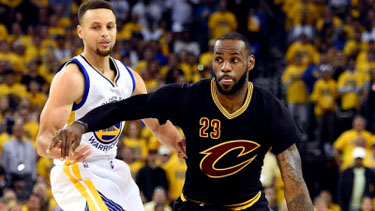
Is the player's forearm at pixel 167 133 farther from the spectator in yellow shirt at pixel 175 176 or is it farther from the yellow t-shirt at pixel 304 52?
the yellow t-shirt at pixel 304 52

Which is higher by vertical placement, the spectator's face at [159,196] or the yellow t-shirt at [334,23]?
the yellow t-shirt at [334,23]

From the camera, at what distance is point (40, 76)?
578 inches

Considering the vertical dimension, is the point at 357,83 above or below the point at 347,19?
below

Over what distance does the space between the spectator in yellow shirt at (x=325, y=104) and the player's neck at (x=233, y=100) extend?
9.43 m

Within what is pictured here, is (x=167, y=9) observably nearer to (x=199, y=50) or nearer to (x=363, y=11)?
(x=199, y=50)

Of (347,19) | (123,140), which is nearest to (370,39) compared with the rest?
(347,19)

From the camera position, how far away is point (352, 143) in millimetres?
13281

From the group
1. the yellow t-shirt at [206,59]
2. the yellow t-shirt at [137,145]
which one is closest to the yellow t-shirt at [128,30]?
the yellow t-shirt at [206,59]

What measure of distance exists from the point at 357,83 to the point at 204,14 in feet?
14.9

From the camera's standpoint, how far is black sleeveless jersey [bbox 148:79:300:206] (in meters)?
5.55

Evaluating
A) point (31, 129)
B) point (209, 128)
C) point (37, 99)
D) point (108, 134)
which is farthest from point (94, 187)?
point (37, 99)

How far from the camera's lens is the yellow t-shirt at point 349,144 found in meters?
13.2

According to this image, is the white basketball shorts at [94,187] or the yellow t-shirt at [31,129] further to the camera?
the yellow t-shirt at [31,129]

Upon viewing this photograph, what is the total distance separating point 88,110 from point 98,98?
122mm
